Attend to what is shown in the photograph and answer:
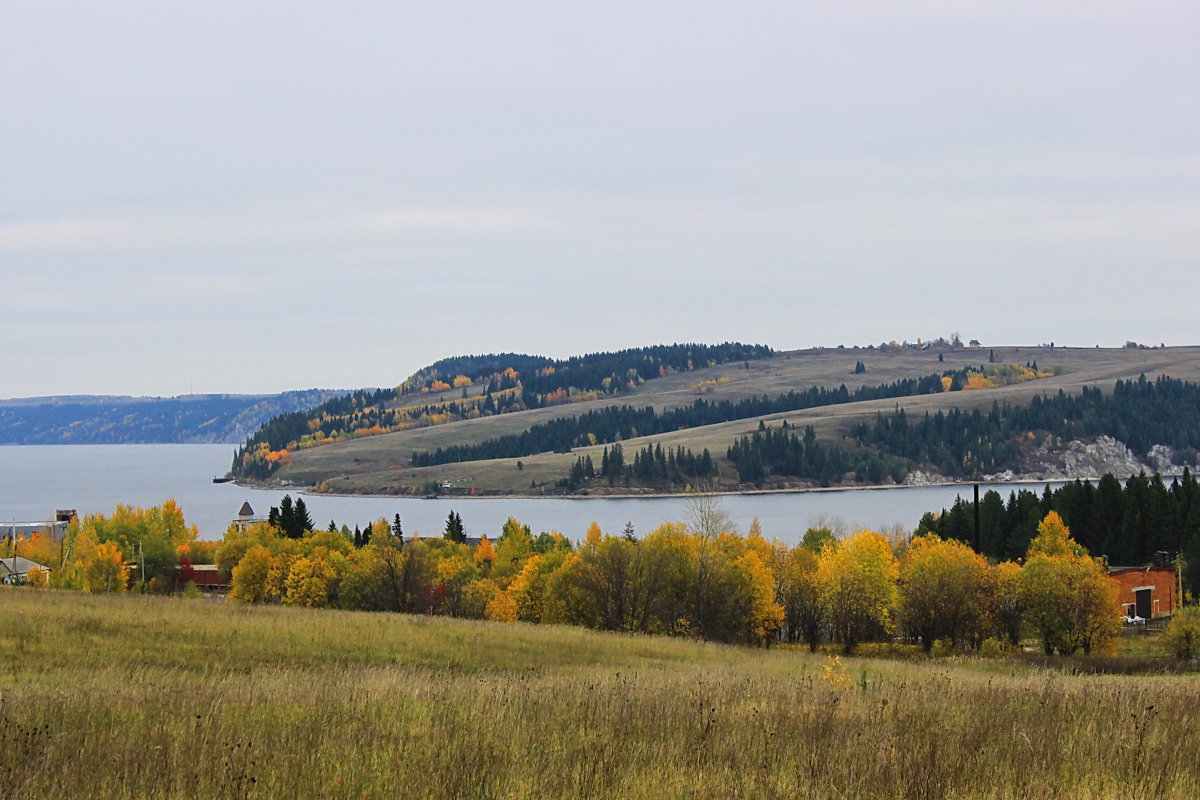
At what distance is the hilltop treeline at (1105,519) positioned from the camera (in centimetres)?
9388

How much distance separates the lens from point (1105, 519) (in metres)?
101

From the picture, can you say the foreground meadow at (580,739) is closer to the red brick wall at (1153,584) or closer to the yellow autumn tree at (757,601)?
the yellow autumn tree at (757,601)

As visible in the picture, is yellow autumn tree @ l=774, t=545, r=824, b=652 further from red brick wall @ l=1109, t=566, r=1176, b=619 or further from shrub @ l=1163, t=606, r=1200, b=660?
red brick wall @ l=1109, t=566, r=1176, b=619

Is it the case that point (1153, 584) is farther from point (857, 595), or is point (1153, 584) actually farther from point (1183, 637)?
point (1183, 637)

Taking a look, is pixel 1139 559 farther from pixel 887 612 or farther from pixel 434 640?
pixel 434 640

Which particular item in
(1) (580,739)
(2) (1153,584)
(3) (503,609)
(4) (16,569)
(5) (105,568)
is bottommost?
(2) (1153,584)

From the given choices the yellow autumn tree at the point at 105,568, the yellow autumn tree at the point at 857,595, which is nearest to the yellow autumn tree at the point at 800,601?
the yellow autumn tree at the point at 857,595

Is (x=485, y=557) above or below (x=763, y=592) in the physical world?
below

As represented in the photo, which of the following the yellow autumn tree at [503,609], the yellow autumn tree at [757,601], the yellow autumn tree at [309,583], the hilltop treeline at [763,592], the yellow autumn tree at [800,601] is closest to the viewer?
the hilltop treeline at [763,592]

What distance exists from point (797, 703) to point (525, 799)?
538 centimetres

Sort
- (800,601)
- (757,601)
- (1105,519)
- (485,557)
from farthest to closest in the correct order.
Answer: (485,557)
(1105,519)
(800,601)
(757,601)

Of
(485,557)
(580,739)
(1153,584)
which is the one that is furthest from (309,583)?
(580,739)

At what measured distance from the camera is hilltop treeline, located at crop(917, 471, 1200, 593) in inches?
3696

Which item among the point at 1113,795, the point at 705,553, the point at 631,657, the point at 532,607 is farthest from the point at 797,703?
the point at 532,607
